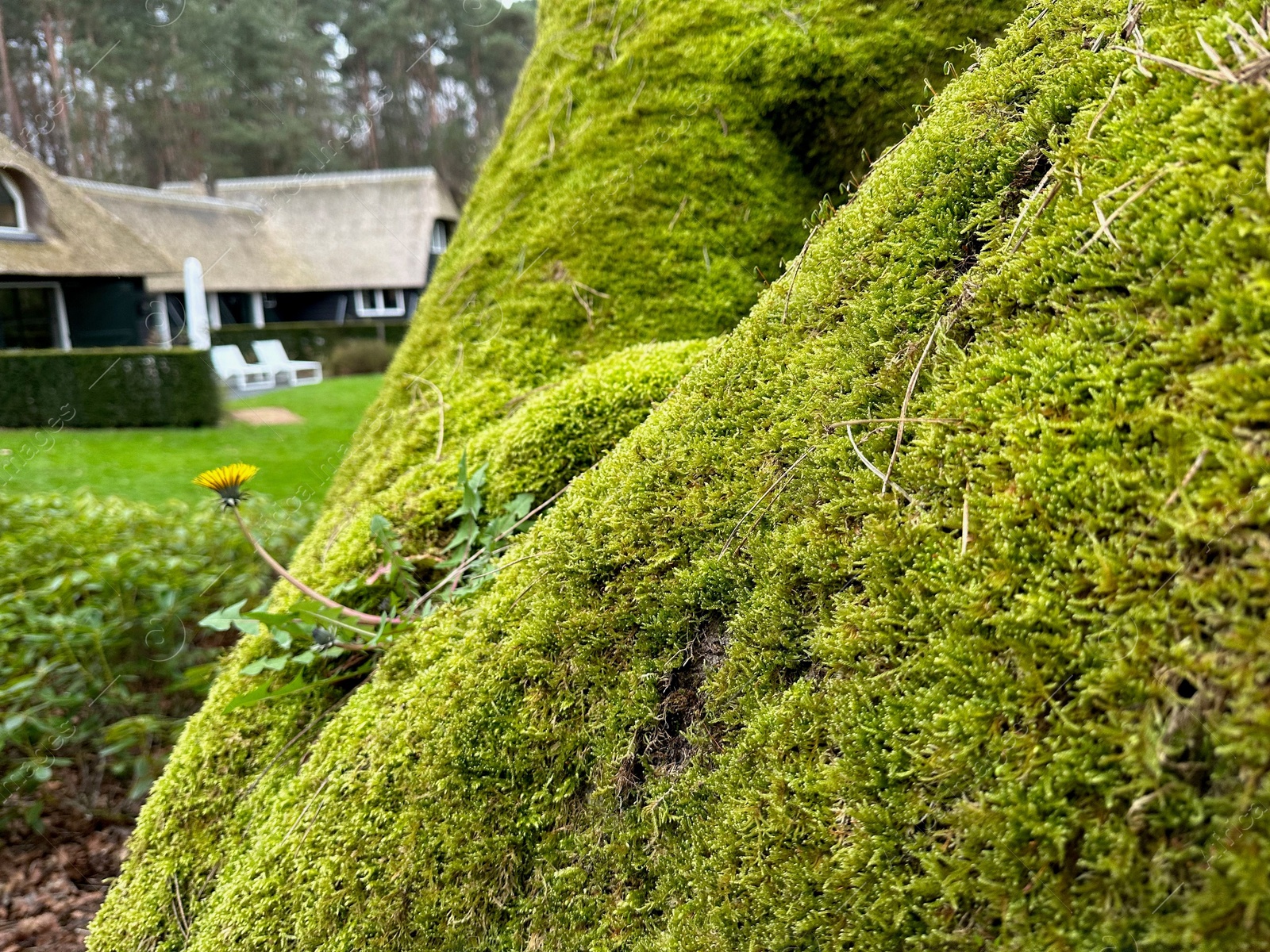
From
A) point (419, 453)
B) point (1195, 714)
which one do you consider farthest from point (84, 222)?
point (1195, 714)

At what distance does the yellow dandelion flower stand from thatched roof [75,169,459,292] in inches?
1197

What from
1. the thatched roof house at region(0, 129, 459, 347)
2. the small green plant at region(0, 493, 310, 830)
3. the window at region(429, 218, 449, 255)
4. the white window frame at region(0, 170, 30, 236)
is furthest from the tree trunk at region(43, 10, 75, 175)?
the window at region(429, 218, 449, 255)

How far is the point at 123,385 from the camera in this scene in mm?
16016

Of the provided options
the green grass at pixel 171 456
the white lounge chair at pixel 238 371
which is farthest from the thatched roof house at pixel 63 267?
the green grass at pixel 171 456

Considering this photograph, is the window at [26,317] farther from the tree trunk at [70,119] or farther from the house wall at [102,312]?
the tree trunk at [70,119]

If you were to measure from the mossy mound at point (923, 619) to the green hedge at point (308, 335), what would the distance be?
88.9 ft

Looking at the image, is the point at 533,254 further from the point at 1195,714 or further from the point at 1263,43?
the point at 1195,714

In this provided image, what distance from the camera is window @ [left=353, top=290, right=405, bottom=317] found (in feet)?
111

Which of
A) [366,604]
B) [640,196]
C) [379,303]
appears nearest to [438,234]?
[379,303]

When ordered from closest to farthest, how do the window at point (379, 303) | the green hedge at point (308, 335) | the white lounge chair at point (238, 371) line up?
the white lounge chair at point (238, 371), the green hedge at point (308, 335), the window at point (379, 303)

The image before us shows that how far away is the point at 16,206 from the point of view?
62.2ft

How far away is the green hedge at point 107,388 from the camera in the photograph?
52.2 feet

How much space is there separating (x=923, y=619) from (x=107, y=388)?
19.0 m

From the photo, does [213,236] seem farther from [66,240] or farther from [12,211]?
[12,211]
